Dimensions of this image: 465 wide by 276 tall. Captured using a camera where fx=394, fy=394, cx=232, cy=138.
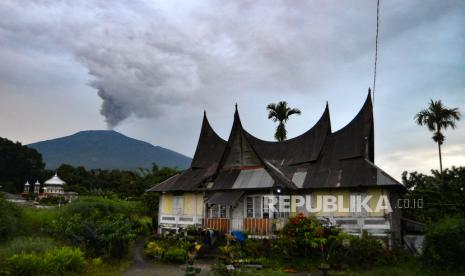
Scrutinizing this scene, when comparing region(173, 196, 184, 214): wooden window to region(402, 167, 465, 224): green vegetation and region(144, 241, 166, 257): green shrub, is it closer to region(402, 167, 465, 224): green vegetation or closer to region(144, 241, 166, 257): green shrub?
region(144, 241, 166, 257): green shrub

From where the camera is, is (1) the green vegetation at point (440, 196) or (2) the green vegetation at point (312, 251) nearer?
(2) the green vegetation at point (312, 251)

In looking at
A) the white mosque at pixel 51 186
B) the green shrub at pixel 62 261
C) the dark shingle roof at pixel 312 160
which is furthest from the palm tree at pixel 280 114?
the white mosque at pixel 51 186

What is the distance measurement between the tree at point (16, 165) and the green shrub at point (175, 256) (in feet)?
176

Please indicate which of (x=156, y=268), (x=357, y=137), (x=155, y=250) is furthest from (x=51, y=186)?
(x=357, y=137)

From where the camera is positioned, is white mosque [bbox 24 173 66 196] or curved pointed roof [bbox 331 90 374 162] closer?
curved pointed roof [bbox 331 90 374 162]

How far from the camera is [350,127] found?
21766mm

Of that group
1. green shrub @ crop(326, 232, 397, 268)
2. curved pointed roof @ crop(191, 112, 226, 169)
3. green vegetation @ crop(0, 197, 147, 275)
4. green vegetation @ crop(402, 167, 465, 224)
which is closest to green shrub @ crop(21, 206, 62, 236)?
green vegetation @ crop(0, 197, 147, 275)

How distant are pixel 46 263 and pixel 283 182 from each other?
36.2 feet

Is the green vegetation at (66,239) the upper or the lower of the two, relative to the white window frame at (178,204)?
lower

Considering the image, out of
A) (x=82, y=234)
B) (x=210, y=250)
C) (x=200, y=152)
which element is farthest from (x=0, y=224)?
(x=200, y=152)

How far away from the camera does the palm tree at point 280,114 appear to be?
35.2m

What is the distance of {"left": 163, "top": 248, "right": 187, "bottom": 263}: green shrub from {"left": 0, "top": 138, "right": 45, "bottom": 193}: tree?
5365 centimetres

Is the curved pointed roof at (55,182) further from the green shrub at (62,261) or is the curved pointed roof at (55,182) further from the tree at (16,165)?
the green shrub at (62,261)

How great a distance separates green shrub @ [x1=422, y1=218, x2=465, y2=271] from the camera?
13.2 metres
